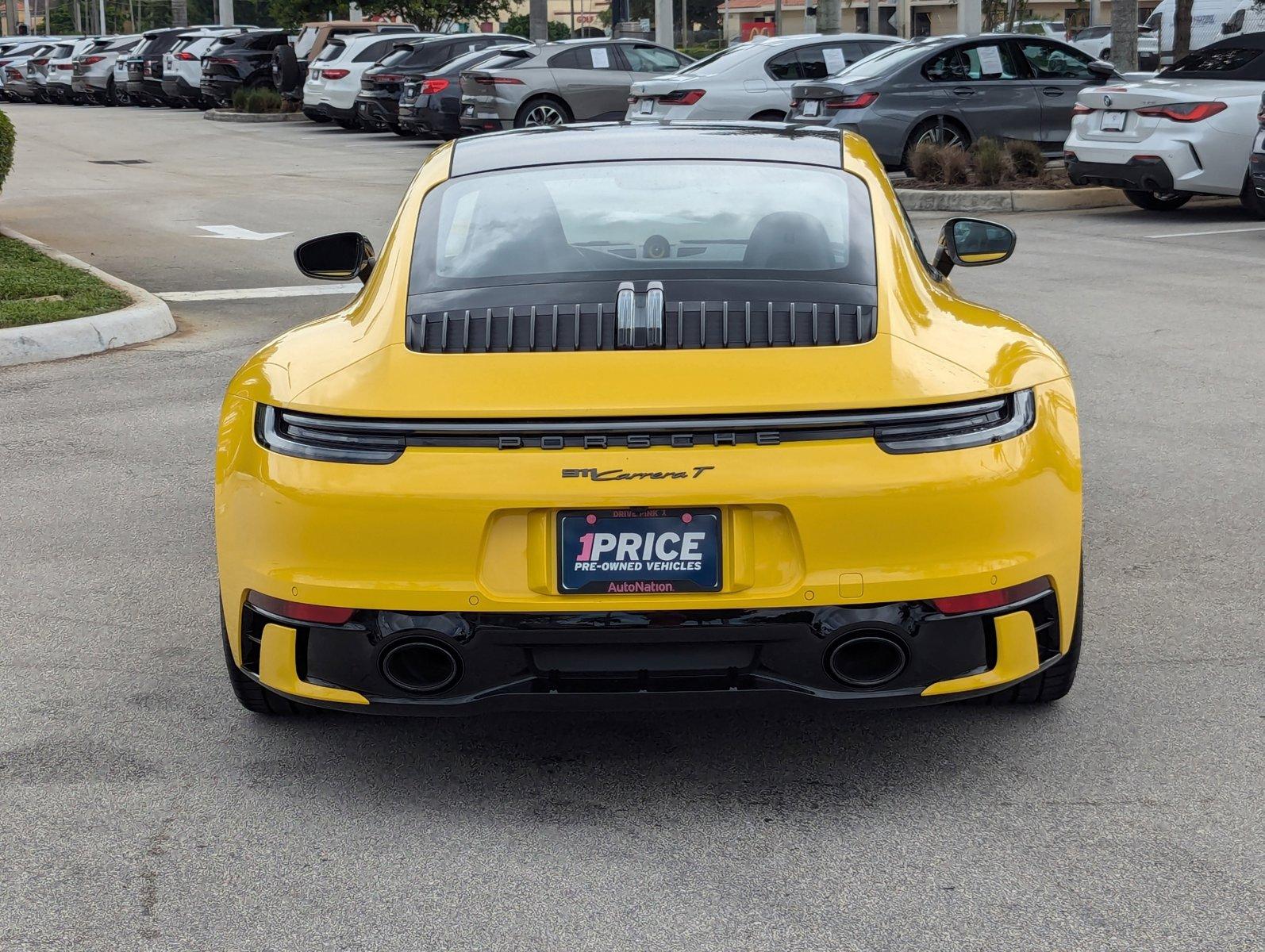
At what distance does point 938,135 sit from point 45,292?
10.1m

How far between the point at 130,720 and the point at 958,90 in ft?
48.5

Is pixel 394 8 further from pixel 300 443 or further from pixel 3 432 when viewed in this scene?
pixel 300 443

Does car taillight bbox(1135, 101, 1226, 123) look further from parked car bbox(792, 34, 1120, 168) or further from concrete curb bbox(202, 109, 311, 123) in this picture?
concrete curb bbox(202, 109, 311, 123)

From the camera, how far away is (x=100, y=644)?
15.6 feet

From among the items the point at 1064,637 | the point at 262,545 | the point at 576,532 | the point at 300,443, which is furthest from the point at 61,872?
the point at 1064,637

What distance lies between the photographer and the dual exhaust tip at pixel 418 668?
3.41 meters

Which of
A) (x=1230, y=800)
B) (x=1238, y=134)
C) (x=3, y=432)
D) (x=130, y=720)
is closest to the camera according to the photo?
(x=1230, y=800)

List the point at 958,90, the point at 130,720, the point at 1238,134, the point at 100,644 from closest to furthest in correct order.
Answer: the point at 130,720 → the point at 100,644 → the point at 1238,134 → the point at 958,90

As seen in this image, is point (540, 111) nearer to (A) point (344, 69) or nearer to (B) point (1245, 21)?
(A) point (344, 69)

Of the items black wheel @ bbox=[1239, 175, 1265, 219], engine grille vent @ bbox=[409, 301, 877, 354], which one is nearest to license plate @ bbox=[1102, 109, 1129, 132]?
black wheel @ bbox=[1239, 175, 1265, 219]

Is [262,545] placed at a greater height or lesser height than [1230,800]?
greater

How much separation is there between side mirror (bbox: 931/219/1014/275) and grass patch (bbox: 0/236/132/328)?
6.41 meters

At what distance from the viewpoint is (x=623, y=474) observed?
3285 millimetres

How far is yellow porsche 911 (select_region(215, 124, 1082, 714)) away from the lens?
331 centimetres
